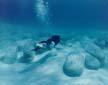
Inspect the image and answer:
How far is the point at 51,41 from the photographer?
27.1 ft

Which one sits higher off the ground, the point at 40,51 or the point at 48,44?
the point at 48,44

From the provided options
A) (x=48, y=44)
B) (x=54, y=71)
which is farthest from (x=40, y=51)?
(x=54, y=71)

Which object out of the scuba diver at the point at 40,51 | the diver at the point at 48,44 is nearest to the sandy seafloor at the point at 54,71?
the scuba diver at the point at 40,51

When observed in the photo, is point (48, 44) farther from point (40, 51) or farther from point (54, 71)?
point (54, 71)

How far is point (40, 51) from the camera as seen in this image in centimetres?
823

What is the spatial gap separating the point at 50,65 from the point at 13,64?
146 cm

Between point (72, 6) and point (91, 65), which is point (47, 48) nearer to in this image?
point (91, 65)

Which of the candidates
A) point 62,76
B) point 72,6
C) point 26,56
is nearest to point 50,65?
point 62,76

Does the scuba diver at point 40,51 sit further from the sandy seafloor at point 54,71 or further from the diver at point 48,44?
the sandy seafloor at point 54,71

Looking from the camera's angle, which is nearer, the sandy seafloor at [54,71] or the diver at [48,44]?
the sandy seafloor at [54,71]

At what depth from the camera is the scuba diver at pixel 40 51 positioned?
761 cm

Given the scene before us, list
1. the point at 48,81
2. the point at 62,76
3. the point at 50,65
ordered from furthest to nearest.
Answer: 1. the point at 50,65
2. the point at 62,76
3. the point at 48,81

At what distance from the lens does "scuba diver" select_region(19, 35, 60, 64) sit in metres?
7.61

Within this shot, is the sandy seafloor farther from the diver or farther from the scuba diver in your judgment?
the diver
